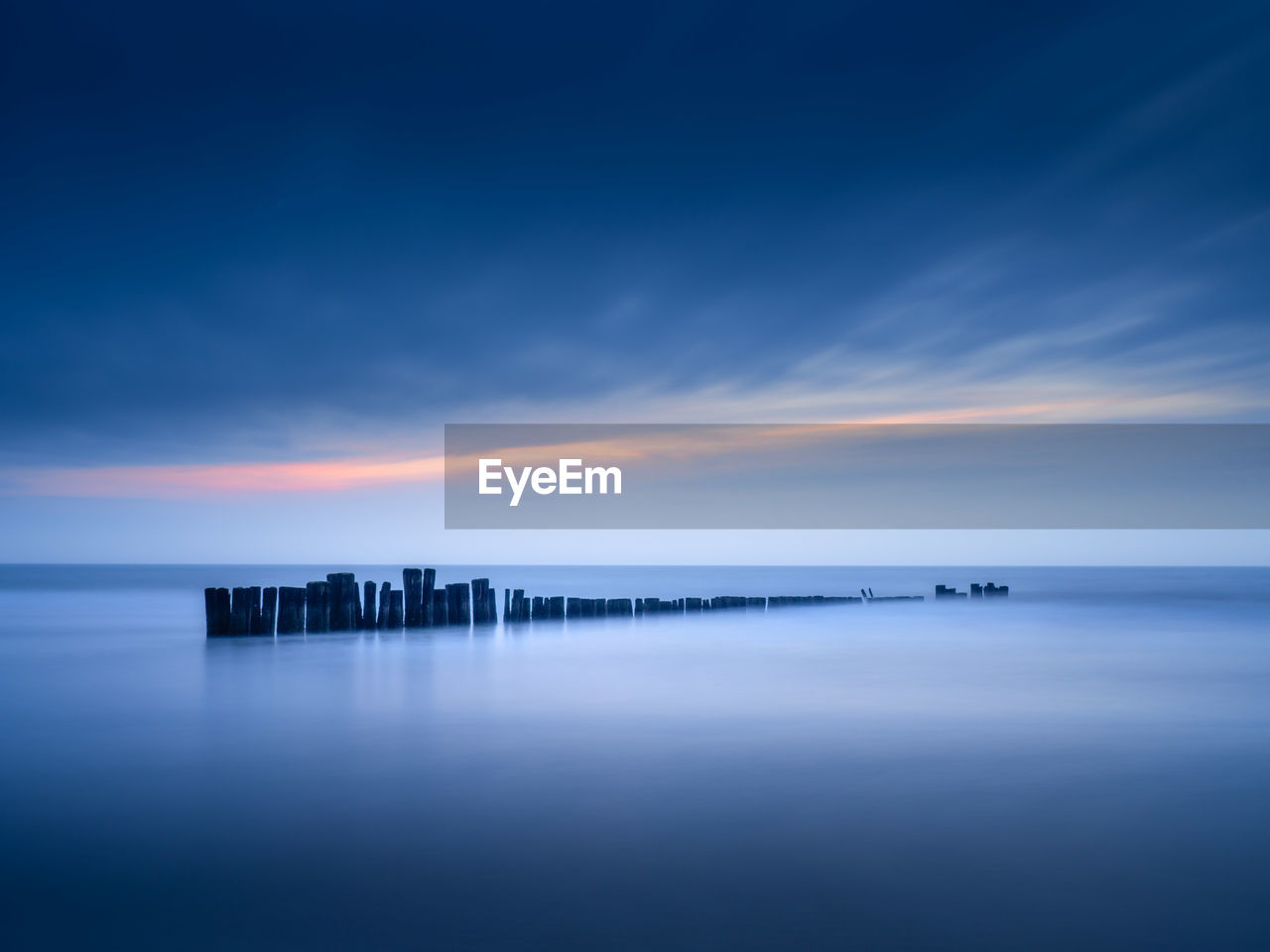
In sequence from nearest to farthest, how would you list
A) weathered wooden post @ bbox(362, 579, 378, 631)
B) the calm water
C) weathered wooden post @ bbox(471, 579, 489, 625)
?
the calm water < weathered wooden post @ bbox(362, 579, 378, 631) < weathered wooden post @ bbox(471, 579, 489, 625)

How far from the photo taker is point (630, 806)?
260 inches

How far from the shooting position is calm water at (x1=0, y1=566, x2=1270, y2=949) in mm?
4570

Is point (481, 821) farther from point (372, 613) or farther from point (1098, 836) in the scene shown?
point (372, 613)

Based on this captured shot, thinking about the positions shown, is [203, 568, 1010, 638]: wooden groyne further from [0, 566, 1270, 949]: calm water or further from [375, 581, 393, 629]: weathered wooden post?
[0, 566, 1270, 949]: calm water

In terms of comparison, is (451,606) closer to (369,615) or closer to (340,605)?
(369,615)

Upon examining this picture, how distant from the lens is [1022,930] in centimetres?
443

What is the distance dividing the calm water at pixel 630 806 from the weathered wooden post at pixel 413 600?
16.6 ft

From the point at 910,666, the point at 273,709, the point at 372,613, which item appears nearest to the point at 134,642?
the point at 372,613

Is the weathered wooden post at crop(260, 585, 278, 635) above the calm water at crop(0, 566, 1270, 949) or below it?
above

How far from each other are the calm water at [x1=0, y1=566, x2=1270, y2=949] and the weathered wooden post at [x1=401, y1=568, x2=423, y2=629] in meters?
5.05

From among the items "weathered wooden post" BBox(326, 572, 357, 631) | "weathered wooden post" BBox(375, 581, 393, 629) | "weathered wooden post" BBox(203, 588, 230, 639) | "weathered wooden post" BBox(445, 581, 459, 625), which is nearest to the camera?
"weathered wooden post" BBox(203, 588, 230, 639)

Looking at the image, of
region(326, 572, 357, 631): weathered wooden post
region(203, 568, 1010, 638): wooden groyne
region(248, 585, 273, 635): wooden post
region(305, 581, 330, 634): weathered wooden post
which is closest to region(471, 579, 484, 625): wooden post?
region(203, 568, 1010, 638): wooden groyne

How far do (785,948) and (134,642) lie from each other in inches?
701

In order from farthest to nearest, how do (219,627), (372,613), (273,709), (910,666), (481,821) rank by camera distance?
1. (372,613)
2. (219,627)
3. (910,666)
4. (273,709)
5. (481,821)
